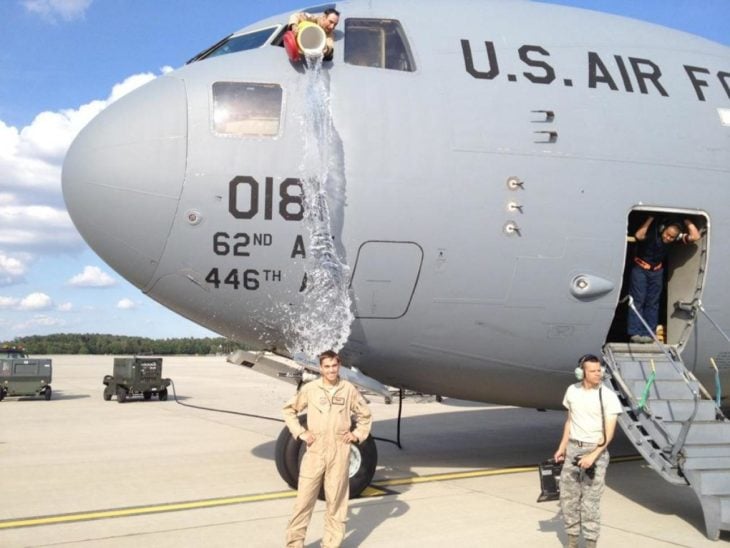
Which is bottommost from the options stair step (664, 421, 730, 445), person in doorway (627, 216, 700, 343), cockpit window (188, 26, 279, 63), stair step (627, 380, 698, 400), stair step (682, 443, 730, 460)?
stair step (682, 443, 730, 460)

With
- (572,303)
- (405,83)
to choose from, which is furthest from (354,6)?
(572,303)

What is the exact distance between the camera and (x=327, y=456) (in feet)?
19.8

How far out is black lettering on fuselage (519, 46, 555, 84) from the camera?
323 inches

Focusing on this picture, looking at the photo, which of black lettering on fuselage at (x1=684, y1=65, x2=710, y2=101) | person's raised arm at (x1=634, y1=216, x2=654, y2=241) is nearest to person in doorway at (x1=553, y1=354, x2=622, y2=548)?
person's raised arm at (x1=634, y1=216, x2=654, y2=241)

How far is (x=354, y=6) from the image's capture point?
8453 mm

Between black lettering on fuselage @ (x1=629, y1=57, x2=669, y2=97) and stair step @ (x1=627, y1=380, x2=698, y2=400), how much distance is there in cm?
348

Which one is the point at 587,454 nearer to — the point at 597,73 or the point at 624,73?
the point at 597,73

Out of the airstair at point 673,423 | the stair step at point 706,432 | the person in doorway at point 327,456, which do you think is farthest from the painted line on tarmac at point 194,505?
the stair step at point 706,432

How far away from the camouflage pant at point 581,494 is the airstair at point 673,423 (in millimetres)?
1600

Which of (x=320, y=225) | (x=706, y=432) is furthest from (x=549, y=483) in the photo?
(x=320, y=225)

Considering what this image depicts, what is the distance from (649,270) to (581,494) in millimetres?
3576

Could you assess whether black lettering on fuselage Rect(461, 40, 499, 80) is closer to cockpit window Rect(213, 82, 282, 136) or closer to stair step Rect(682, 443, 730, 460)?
cockpit window Rect(213, 82, 282, 136)

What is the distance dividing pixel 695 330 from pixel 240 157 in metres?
5.91

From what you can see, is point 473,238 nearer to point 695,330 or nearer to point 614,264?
point 614,264
